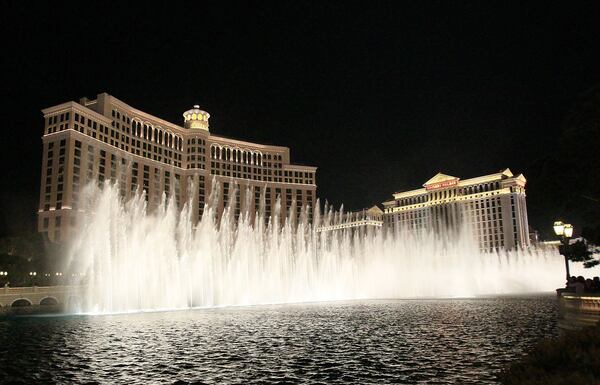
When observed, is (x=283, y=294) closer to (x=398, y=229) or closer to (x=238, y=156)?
(x=238, y=156)

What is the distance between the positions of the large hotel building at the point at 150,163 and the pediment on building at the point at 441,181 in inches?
1488

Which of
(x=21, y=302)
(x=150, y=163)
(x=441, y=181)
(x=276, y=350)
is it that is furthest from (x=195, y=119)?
(x=276, y=350)

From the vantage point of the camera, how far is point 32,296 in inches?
2111

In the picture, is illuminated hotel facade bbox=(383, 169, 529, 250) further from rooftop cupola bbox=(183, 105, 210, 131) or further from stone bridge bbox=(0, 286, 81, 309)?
stone bridge bbox=(0, 286, 81, 309)

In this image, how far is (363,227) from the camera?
17050 centimetres

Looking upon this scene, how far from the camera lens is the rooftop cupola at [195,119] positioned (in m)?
135

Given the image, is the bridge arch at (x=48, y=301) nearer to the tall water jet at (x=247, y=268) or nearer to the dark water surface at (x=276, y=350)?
the tall water jet at (x=247, y=268)

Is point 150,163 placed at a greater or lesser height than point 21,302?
greater

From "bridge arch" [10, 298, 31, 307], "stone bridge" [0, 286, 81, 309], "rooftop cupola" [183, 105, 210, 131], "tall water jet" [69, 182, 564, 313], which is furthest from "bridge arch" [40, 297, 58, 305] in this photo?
"rooftop cupola" [183, 105, 210, 131]

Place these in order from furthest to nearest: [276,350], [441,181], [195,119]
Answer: [441,181] → [195,119] → [276,350]

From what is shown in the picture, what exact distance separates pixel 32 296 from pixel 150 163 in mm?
69937

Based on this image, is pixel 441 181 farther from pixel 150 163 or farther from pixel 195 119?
pixel 150 163

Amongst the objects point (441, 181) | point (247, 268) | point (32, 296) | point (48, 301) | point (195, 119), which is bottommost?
point (48, 301)

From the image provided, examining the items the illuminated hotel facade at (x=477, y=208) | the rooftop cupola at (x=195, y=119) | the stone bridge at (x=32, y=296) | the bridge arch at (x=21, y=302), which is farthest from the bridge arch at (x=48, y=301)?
the illuminated hotel facade at (x=477, y=208)
